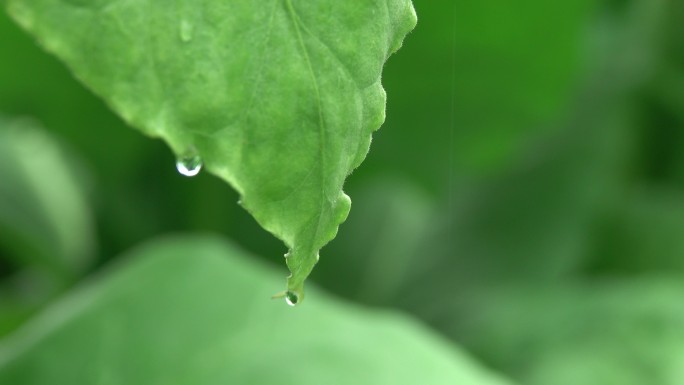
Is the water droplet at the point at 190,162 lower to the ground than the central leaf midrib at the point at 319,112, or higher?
lower

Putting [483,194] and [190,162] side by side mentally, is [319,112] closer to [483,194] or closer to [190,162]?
[190,162]

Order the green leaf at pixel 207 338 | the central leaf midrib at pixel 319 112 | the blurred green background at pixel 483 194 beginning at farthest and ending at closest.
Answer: the blurred green background at pixel 483 194, the green leaf at pixel 207 338, the central leaf midrib at pixel 319 112

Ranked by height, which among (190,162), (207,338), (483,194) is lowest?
(483,194)

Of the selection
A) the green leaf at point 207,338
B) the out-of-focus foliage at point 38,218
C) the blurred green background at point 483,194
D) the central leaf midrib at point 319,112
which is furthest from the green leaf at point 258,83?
the out-of-focus foliage at point 38,218

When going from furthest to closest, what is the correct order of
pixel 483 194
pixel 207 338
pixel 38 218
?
1. pixel 483 194
2. pixel 38 218
3. pixel 207 338

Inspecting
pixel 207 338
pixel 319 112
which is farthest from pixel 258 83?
pixel 207 338

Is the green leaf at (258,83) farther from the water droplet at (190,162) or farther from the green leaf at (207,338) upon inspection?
the green leaf at (207,338)

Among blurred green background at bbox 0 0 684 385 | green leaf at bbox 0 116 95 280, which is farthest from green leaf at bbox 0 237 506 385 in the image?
green leaf at bbox 0 116 95 280
